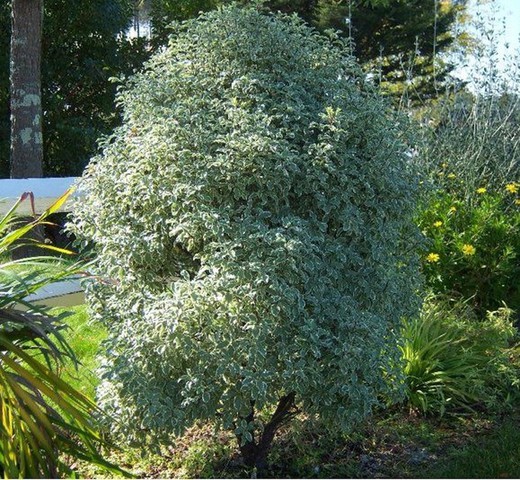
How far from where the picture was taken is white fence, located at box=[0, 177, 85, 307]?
4.70 metres

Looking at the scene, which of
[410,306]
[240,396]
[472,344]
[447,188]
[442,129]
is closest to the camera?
[240,396]

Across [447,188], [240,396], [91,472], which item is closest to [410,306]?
[240,396]

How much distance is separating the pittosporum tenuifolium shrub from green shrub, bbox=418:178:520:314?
2404 mm

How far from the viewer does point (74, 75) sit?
45.8ft

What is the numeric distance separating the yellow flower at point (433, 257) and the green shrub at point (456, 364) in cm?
57

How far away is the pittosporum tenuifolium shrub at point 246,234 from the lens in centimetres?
366

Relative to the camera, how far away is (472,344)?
573 centimetres

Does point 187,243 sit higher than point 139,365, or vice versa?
point 187,243

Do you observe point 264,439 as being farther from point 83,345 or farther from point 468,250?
point 468,250

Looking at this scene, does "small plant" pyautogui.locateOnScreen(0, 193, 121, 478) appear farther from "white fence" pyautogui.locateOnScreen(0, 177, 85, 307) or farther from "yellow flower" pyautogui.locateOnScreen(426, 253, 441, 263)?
"yellow flower" pyautogui.locateOnScreen(426, 253, 441, 263)

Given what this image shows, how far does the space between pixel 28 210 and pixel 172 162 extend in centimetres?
130

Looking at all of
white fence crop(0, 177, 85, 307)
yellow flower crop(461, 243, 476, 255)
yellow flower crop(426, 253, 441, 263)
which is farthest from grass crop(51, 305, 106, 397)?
yellow flower crop(461, 243, 476, 255)

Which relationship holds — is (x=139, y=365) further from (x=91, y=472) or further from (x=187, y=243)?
(x=91, y=472)

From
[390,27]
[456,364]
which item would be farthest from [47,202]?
[390,27]
